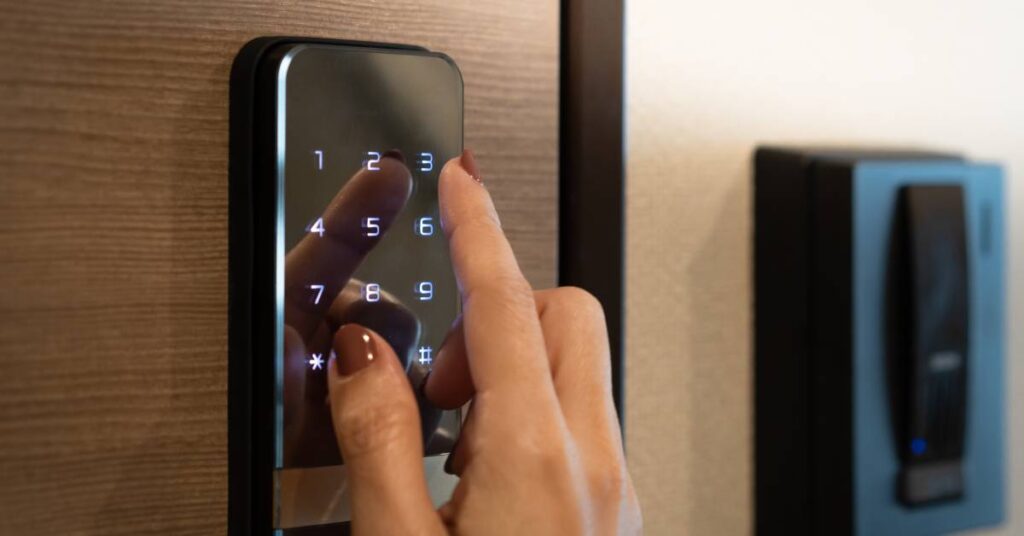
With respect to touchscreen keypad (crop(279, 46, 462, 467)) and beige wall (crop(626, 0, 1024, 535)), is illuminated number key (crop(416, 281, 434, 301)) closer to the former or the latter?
touchscreen keypad (crop(279, 46, 462, 467))

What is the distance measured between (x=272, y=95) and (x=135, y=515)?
135 millimetres

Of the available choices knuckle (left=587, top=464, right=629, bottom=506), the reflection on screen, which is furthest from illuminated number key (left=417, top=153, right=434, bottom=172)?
knuckle (left=587, top=464, right=629, bottom=506)

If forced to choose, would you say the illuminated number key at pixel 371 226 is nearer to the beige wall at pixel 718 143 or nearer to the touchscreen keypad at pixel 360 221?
the touchscreen keypad at pixel 360 221

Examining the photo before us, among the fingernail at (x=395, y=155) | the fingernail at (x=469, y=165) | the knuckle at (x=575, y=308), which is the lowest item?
the knuckle at (x=575, y=308)

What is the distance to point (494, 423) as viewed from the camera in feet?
0.87

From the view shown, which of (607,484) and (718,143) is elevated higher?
(718,143)

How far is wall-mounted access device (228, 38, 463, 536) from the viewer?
0.30 metres

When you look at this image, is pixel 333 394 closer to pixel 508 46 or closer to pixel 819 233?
pixel 508 46

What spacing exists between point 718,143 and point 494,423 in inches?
9.2

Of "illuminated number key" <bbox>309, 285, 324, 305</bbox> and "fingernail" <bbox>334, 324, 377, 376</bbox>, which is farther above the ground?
"illuminated number key" <bbox>309, 285, 324, 305</bbox>

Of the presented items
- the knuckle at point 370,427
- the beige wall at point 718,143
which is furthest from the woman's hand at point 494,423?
the beige wall at point 718,143

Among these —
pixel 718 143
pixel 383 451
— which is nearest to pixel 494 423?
pixel 383 451

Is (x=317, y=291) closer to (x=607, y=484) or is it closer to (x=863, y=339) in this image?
(x=607, y=484)

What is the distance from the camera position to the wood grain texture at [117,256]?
28cm
